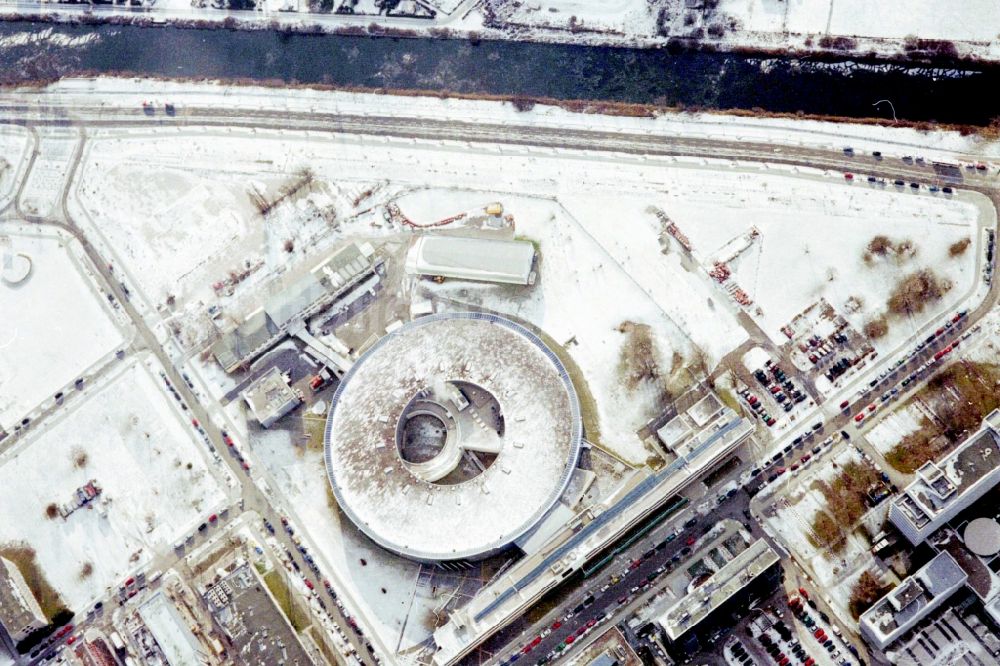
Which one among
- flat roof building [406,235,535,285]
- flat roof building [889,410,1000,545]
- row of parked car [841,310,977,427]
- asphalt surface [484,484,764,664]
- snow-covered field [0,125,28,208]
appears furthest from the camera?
snow-covered field [0,125,28,208]

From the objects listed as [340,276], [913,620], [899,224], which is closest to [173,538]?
[340,276]

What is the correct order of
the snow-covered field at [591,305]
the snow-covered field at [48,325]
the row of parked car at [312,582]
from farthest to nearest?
the snow-covered field at [48,325] → the snow-covered field at [591,305] → the row of parked car at [312,582]

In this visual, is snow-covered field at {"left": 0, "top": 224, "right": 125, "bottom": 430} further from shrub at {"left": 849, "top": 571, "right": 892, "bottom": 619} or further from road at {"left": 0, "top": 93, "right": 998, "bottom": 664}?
shrub at {"left": 849, "top": 571, "right": 892, "bottom": 619}

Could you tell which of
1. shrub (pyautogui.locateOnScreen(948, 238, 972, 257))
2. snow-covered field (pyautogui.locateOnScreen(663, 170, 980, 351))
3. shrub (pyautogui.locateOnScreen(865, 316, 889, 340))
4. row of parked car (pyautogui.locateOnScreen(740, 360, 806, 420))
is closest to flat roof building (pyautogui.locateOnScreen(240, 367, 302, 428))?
snow-covered field (pyautogui.locateOnScreen(663, 170, 980, 351))

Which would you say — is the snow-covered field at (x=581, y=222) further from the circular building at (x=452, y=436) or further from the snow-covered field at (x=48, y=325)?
the circular building at (x=452, y=436)

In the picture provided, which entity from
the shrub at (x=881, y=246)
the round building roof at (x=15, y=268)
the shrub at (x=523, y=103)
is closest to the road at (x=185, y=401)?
the round building roof at (x=15, y=268)

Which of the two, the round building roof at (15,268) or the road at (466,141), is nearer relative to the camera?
the road at (466,141)

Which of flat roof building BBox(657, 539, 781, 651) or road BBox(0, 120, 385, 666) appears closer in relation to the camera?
flat roof building BBox(657, 539, 781, 651)
